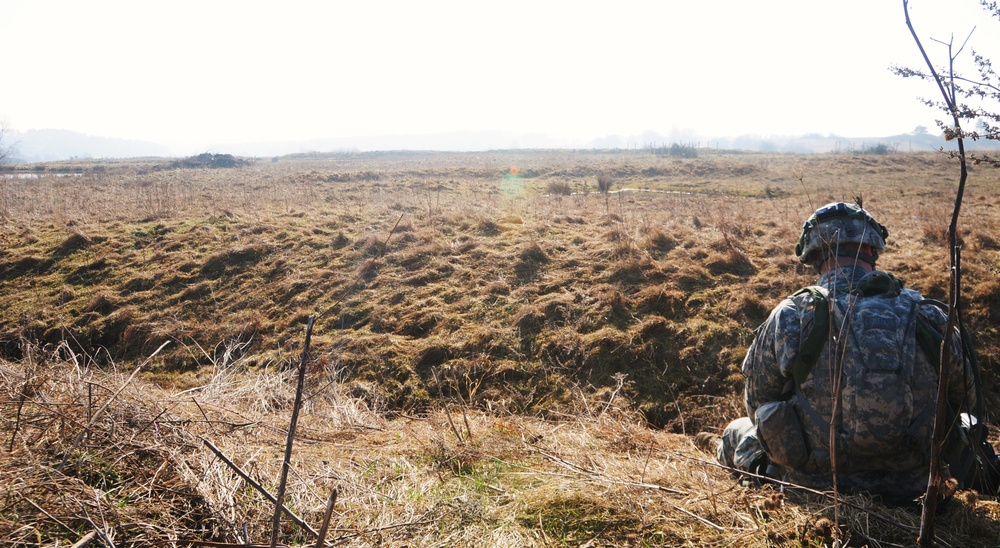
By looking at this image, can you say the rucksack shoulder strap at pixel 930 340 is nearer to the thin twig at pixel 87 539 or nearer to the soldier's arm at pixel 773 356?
the soldier's arm at pixel 773 356

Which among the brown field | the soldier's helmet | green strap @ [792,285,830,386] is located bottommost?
the brown field

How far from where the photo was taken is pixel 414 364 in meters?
6.75

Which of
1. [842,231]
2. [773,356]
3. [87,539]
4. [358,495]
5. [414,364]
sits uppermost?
[842,231]

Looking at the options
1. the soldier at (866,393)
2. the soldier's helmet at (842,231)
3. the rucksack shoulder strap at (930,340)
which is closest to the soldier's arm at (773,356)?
the soldier at (866,393)

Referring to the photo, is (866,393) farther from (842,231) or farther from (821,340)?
(842,231)

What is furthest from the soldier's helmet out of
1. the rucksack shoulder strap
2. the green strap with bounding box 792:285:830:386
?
the rucksack shoulder strap

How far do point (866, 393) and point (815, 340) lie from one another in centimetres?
34

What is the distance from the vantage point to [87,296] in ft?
30.3

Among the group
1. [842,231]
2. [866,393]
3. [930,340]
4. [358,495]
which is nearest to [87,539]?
[358,495]

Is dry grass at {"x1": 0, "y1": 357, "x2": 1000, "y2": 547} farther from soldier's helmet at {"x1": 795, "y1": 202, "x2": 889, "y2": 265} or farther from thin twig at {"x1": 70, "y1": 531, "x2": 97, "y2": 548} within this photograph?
soldier's helmet at {"x1": 795, "y1": 202, "x2": 889, "y2": 265}

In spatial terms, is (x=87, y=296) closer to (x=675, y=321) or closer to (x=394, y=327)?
(x=394, y=327)

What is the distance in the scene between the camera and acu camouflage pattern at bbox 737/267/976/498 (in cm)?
267

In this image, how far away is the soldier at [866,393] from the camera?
8.77 ft

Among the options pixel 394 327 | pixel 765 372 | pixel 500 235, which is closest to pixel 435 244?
pixel 500 235
